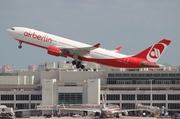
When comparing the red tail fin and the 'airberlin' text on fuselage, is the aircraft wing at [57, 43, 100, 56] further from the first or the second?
the red tail fin

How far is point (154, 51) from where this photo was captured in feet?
508

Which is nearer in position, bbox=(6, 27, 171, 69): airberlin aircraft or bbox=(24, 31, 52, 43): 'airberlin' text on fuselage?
bbox=(6, 27, 171, 69): airberlin aircraft

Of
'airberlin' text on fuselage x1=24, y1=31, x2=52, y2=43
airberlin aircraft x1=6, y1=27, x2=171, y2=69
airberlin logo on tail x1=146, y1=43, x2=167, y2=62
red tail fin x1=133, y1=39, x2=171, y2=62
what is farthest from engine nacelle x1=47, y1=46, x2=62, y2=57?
airberlin logo on tail x1=146, y1=43, x2=167, y2=62

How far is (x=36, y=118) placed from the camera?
645 feet

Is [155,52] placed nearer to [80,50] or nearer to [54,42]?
[80,50]

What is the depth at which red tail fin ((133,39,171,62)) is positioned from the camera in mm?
154250

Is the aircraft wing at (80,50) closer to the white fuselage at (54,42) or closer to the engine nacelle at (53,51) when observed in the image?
the white fuselage at (54,42)

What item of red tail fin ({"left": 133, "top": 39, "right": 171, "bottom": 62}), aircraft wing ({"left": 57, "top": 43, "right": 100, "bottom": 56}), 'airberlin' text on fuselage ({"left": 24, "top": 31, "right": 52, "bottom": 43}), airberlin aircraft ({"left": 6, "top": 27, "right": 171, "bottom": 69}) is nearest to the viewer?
aircraft wing ({"left": 57, "top": 43, "right": 100, "bottom": 56})

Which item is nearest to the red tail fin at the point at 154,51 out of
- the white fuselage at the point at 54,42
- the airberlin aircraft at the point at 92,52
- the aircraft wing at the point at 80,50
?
the airberlin aircraft at the point at 92,52

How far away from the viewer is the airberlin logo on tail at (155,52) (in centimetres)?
15412

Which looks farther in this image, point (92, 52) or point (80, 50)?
point (92, 52)

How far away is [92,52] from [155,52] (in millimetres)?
14953

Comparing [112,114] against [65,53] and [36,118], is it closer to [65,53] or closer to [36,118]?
[36,118]

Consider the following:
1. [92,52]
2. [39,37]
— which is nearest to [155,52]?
[92,52]
